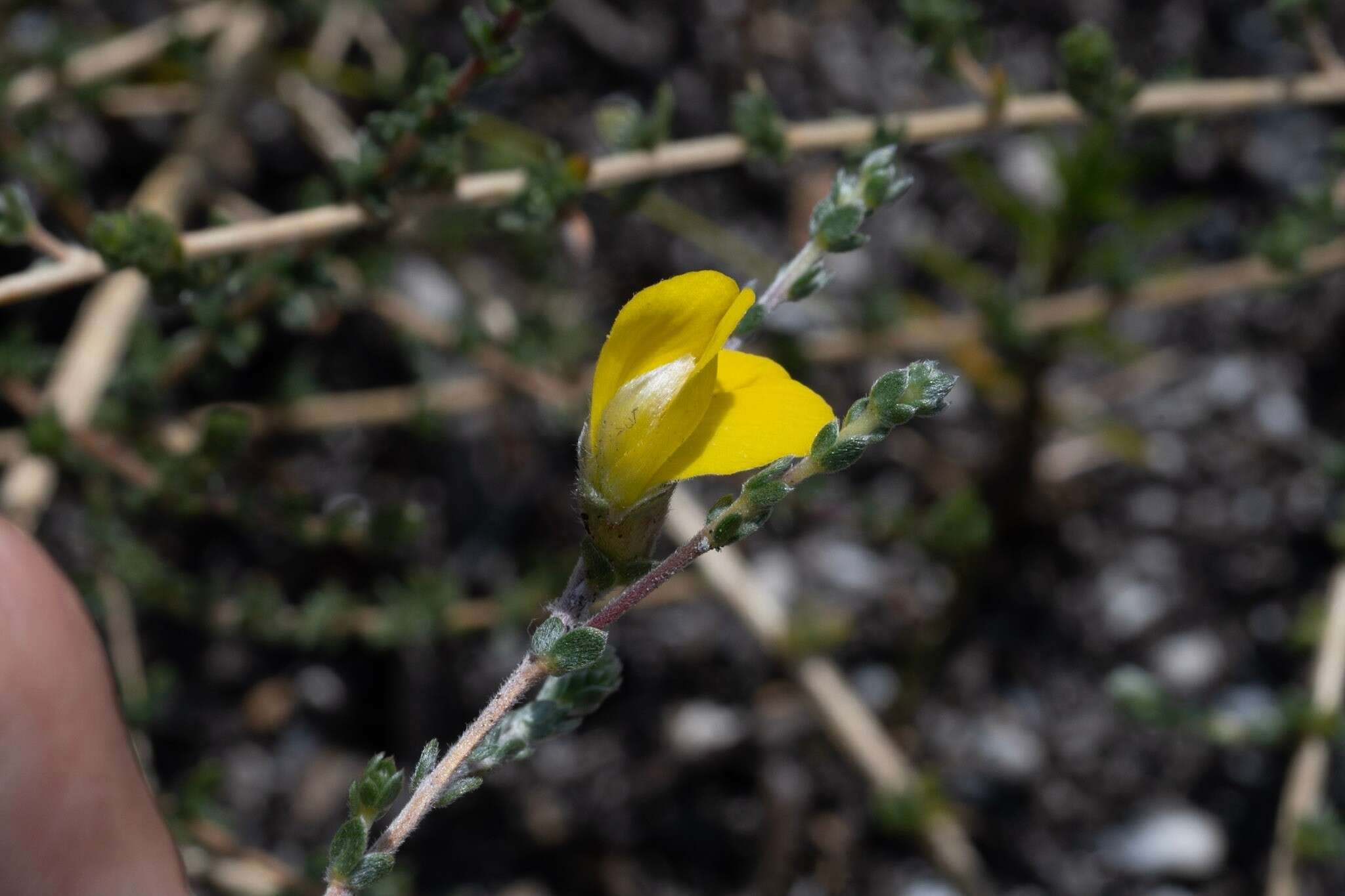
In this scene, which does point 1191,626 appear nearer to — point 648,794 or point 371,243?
point 648,794

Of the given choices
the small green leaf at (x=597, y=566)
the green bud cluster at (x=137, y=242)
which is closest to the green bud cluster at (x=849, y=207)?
the small green leaf at (x=597, y=566)

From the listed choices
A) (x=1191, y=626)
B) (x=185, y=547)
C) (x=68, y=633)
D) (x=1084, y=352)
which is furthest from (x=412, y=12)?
(x=1191, y=626)

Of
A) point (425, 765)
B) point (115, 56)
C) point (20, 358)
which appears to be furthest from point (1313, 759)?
point (115, 56)

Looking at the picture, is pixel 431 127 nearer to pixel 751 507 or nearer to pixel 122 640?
pixel 751 507

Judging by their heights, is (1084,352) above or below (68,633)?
below

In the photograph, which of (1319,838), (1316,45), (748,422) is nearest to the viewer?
(748,422)

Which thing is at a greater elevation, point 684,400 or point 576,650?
point 684,400
